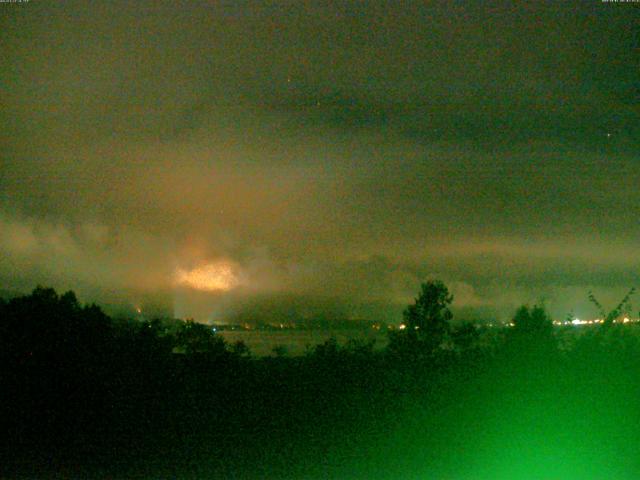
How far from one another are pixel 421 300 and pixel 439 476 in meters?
10.5

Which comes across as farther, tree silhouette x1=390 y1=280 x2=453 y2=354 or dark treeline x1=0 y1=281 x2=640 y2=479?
tree silhouette x1=390 y1=280 x2=453 y2=354

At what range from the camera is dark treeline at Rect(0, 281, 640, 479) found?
1206cm

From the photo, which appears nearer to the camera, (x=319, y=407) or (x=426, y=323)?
(x=319, y=407)

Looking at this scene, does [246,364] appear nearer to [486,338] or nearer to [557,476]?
[486,338]

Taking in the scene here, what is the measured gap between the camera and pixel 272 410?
1506cm

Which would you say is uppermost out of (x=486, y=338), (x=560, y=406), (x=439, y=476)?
(x=486, y=338)

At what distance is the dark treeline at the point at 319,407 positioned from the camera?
39.6ft

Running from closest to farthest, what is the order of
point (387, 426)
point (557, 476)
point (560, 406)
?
point (557, 476) < point (560, 406) < point (387, 426)

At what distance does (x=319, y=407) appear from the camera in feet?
49.0

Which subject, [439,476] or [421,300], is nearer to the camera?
[439,476]

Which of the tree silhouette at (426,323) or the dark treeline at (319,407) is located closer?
the dark treeline at (319,407)

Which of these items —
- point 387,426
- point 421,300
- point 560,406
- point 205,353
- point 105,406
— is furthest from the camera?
point 421,300

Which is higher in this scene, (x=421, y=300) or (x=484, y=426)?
(x=421, y=300)

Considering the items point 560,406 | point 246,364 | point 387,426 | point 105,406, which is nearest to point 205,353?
point 246,364
